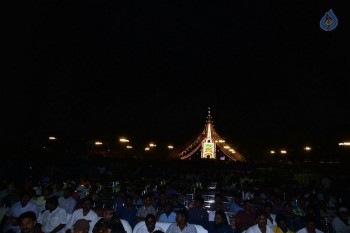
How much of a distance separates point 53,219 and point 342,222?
21.6 feet

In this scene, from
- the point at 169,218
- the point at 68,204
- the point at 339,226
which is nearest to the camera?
the point at 339,226

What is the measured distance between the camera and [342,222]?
7227 mm

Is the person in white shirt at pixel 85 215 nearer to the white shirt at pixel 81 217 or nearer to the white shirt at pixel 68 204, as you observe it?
the white shirt at pixel 81 217

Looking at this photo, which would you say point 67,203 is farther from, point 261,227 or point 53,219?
point 261,227

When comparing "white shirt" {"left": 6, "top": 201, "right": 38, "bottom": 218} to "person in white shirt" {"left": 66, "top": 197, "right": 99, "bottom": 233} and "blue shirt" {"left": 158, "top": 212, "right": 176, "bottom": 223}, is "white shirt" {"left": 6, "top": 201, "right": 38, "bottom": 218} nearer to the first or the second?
"person in white shirt" {"left": 66, "top": 197, "right": 99, "bottom": 233}

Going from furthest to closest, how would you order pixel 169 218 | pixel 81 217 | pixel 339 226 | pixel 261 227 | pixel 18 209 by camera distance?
pixel 169 218 < pixel 339 226 < pixel 18 209 < pixel 81 217 < pixel 261 227

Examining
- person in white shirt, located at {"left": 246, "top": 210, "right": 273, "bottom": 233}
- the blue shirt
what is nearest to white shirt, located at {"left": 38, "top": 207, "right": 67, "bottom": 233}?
the blue shirt

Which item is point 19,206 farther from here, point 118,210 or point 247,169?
point 247,169

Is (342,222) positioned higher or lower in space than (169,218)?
higher

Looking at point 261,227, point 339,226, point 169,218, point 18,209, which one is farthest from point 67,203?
point 339,226

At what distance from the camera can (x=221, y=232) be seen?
6.51 m

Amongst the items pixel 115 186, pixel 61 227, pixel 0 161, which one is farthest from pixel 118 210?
pixel 0 161

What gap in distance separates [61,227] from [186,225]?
2.75 meters

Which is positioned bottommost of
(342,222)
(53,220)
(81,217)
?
(53,220)
